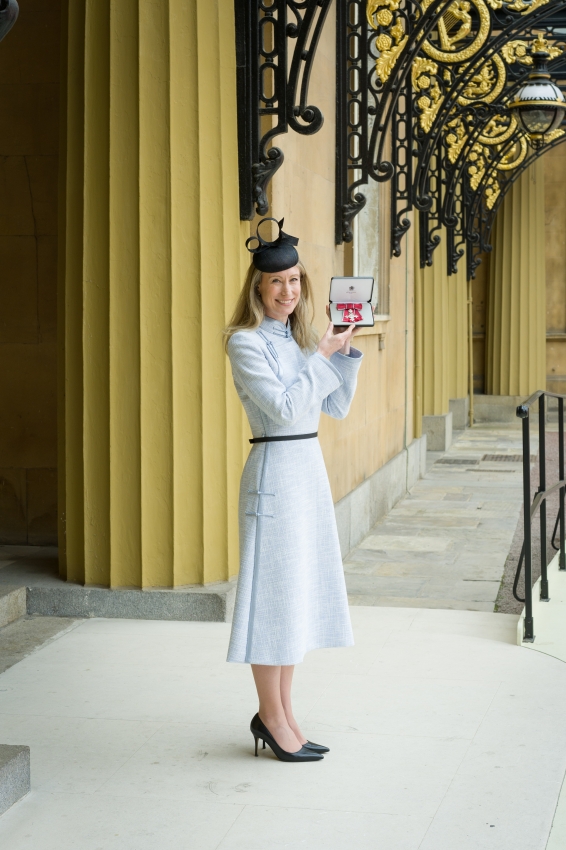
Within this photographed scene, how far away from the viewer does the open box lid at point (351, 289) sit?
338 centimetres

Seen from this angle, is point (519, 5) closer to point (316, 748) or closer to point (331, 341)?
point (331, 341)

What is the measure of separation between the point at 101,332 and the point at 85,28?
137 centimetres

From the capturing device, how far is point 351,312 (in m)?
3.37

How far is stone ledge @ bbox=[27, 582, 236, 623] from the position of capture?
507 cm

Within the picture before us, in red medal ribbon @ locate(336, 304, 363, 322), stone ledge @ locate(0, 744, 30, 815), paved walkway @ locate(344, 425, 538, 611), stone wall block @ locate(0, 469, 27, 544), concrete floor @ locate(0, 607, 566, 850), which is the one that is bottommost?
paved walkway @ locate(344, 425, 538, 611)

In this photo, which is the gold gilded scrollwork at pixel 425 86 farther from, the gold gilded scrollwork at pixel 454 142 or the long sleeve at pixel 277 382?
the long sleeve at pixel 277 382

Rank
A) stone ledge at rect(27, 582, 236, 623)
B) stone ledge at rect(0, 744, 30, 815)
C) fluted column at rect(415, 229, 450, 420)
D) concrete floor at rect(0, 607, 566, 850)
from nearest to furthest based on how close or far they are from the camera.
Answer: concrete floor at rect(0, 607, 566, 850)
stone ledge at rect(0, 744, 30, 815)
stone ledge at rect(27, 582, 236, 623)
fluted column at rect(415, 229, 450, 420)

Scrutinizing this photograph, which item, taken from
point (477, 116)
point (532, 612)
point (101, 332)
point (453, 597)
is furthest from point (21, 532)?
point (477, 116)

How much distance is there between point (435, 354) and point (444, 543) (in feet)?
18.5

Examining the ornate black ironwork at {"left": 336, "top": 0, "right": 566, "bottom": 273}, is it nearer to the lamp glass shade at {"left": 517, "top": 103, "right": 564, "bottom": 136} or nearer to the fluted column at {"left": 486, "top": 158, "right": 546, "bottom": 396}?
the lamp glass shade at {"left": 517, "top": 103, "right": 564, "bottom": 136}

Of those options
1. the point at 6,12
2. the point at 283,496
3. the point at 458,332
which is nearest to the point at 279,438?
the point at 283,496

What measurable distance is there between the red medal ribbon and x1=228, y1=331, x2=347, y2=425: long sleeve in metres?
0.15

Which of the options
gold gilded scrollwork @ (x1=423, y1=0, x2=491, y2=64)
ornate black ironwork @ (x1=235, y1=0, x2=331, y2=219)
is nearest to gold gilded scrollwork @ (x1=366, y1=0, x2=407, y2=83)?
gold gilded scrollwork @ (x1=423, y1=0, x2=491, y2=64)

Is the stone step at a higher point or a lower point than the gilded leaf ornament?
lower
